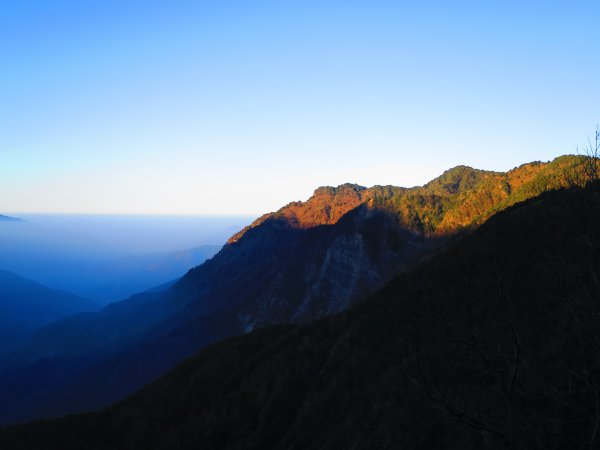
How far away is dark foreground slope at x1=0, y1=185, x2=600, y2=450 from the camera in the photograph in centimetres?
1714

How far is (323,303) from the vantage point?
127 metres

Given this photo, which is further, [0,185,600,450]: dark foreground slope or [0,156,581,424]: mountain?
[0,156,581,424]: mountain

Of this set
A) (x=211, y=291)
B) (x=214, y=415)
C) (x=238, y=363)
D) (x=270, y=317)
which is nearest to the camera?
(x=214, y=415)

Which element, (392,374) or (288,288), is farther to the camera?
(288,288)

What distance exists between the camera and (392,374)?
44.7m

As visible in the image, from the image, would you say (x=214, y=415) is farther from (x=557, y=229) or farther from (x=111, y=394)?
(x=111, y=394)

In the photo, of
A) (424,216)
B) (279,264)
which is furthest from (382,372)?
(279,264)

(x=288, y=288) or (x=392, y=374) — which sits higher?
(x=288, y=288)

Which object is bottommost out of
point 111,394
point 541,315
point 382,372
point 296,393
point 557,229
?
point 111,394

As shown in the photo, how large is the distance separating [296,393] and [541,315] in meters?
38.6

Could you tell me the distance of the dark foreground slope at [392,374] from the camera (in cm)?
1714

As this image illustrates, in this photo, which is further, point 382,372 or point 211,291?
Result: point 211,291

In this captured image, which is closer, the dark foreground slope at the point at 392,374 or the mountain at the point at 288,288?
the dark foreground slope at the point at 392,374

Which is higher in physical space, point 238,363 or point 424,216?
point 424,216
